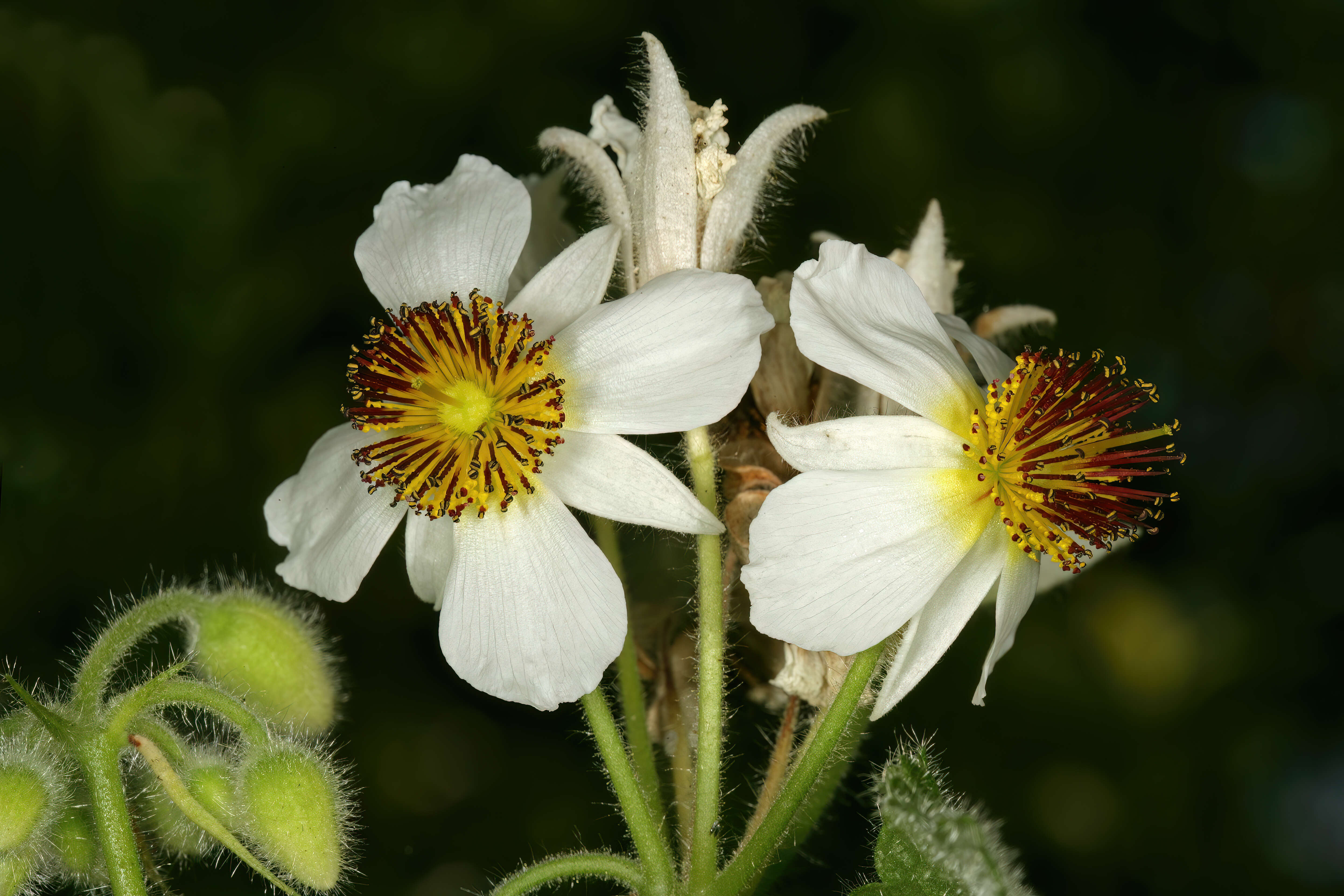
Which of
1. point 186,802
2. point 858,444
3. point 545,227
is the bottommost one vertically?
point 858,444

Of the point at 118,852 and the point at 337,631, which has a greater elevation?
the point at 337,631

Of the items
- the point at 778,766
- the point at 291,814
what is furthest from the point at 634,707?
the point at 291,814

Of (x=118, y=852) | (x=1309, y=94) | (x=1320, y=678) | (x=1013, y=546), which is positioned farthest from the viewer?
(x=1309, y=94)

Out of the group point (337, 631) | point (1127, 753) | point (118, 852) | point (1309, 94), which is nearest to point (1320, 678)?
point (1127, 753)

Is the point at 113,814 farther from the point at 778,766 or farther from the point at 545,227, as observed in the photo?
the point at 545,227

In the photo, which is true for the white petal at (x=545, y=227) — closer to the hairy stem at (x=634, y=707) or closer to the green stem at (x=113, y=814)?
the hairy stem at (x=634, y=707)

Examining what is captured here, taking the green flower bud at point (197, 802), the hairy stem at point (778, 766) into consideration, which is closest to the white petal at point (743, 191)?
the hairy stem at point (778, 766)

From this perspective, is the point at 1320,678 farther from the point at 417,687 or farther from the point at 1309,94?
the point at 417,687
